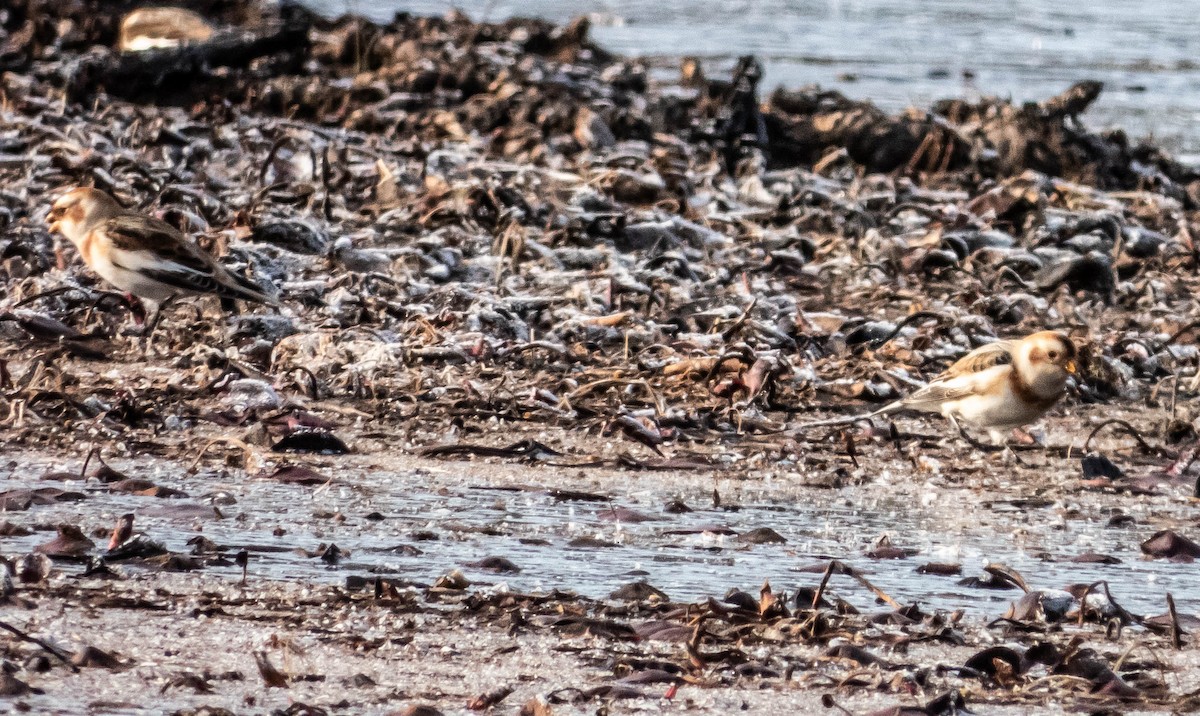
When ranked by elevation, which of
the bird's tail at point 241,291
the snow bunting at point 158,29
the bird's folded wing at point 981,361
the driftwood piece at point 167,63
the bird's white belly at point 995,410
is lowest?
the bird's white belly at point 995,410

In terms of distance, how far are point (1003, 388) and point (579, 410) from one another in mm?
1526

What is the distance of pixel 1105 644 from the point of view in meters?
4.34

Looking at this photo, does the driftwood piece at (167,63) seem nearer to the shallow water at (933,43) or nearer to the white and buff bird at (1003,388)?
the shallow water at (933,43)

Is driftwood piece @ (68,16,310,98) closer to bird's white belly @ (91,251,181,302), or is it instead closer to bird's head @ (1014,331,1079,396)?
bird's white belly @ (91,251,181,302)

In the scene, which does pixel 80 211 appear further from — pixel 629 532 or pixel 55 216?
pixel 629 532

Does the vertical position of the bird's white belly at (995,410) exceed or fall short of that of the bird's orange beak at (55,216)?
it falls short

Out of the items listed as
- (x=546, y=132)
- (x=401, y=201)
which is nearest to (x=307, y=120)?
(x=546, y=132)

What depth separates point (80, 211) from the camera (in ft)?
25.7

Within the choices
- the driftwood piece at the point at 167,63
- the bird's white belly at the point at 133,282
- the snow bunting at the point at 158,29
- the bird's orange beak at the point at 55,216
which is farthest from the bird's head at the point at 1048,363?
the snow bunting at the point at 158,29

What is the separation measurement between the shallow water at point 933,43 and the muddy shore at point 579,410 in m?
3.57

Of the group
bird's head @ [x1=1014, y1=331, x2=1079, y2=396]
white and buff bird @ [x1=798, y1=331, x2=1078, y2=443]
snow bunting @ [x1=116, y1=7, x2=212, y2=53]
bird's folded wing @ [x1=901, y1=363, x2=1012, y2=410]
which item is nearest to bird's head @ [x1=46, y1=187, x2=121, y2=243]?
white and buff bird @ [x1=798, y1=331, x2=1078, y2=443]

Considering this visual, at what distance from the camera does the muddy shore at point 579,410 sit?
405 centimetres

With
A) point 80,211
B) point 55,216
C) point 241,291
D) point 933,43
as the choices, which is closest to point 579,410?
point 241,291

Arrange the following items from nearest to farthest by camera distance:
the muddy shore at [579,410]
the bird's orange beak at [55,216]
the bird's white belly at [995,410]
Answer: the muddy shore at [579,410] → the bird's white belly at [995,410] → the bird's orange beak at [55,216]
